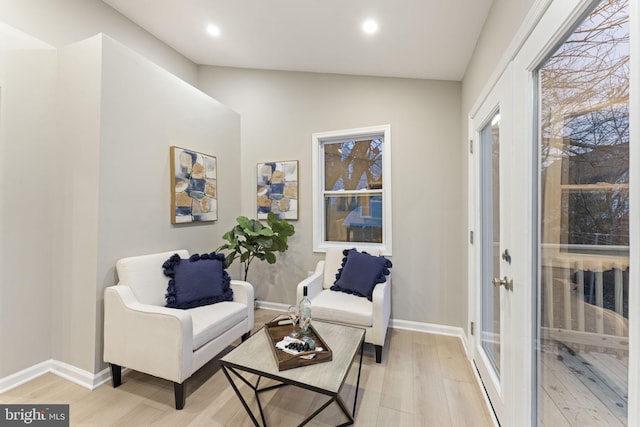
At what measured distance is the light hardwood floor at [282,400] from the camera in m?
1.75

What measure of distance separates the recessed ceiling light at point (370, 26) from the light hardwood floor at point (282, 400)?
9.20ft

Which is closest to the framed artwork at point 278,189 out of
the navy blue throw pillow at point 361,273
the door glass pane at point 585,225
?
the navy blue throw pillow at point 361,273

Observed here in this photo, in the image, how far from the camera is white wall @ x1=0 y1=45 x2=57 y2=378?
2016 millimetres

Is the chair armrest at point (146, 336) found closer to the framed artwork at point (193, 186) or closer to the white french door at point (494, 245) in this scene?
the framed artwork at point (193, 186)

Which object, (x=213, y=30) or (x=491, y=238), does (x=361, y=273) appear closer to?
(x=491, y=238)

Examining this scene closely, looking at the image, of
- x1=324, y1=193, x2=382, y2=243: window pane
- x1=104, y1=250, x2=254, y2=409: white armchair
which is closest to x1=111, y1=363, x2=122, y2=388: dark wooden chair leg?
x1=104, y1=250, x2=254, y2=409: white armchair

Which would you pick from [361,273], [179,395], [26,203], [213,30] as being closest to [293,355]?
[179,395]

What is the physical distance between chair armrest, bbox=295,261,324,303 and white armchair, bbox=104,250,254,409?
1.93 ft

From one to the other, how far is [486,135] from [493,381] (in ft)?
5.64

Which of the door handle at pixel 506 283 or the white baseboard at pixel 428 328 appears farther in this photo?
the white baseboard at pixel 428 328

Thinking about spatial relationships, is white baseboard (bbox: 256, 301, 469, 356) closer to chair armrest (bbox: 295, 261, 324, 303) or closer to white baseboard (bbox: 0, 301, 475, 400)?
white baseboard (bbox: 0, 301, 475, 400)

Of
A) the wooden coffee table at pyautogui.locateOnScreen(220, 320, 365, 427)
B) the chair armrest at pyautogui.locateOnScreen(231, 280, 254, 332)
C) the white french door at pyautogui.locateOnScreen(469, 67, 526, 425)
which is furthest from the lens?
the chair armrest at pyautogui.locateOnScreen(231, 280, 254, 332)

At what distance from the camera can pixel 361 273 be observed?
2822 mm

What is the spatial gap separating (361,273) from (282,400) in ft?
4.32
